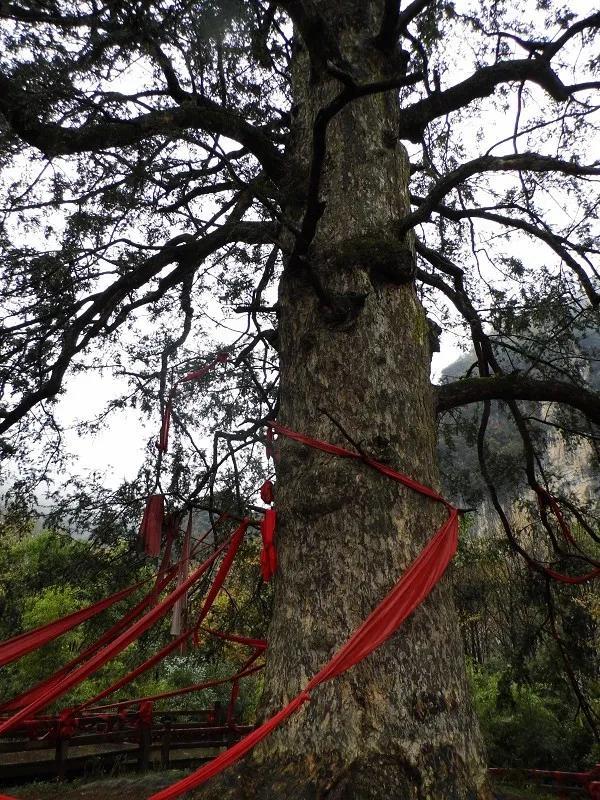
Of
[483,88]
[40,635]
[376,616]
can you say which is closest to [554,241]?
[483,88]

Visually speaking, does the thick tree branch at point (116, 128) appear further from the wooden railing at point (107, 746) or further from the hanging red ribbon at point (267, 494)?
the wooden railing at point (107, 746)

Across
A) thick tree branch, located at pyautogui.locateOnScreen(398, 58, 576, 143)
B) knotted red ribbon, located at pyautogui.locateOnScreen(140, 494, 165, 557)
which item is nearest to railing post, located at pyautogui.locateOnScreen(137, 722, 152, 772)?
knotted red ribbon, located at pyautogui.locateOnScreen(140, 494, 165, 557)

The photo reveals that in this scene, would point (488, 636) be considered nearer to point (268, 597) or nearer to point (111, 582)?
point (268, 597)

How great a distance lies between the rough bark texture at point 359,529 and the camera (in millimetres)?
1652

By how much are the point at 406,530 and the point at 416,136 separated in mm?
2742

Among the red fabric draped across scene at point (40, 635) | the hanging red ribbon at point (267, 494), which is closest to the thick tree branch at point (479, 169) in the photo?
the hanging red ribbon at point (267, 494)

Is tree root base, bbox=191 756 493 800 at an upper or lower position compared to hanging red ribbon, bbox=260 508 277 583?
lower

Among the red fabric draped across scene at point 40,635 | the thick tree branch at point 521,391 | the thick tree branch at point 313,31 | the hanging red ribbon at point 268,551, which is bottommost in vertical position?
the red fabric draped across scene at point 40,635

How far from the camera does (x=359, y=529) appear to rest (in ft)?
6.50

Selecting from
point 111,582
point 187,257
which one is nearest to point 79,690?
point 111,582

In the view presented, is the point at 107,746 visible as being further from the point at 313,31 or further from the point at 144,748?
the point at 313,31

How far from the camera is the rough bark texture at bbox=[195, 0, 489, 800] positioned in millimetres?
1652

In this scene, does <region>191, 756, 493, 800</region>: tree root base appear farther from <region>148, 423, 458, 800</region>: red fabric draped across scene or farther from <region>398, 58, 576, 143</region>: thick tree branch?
<region>398, 58, 576, 143</region>: thick tree branch

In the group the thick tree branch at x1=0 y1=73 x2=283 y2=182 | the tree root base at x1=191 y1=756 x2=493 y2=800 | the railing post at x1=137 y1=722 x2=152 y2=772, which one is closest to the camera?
the tree root base at x1=191 y1=756 x2=493 y2=800
